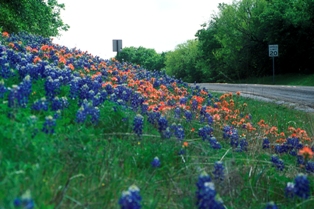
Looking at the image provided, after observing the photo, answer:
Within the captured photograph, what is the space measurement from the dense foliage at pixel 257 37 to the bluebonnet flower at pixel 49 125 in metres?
37.0

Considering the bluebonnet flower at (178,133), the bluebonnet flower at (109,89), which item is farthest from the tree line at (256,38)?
the bluebonnet flower at (178,133)

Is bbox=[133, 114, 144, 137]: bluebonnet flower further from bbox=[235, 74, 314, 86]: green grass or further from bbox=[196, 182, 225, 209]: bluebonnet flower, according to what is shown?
bbox=[235, 74, 314, 86]: green grass

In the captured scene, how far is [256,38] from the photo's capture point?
165ft

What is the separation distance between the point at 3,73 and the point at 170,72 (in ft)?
251

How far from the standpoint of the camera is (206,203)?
132 inches

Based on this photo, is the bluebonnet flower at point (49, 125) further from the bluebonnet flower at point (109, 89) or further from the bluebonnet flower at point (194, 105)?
the bluebonnet flower at point (194, 105)

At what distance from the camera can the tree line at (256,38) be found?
43188 millimetres

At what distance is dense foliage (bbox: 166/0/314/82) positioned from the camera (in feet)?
142

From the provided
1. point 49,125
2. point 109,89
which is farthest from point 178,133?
point 109,89

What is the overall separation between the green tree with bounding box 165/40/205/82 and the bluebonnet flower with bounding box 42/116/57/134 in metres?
62.0

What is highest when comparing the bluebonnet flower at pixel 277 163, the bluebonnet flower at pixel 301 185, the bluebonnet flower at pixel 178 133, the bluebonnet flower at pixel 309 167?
the bluebonnet flower at pixel 178 133

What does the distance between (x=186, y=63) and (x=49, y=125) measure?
71210 millimetres

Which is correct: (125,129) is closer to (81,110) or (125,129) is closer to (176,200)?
(81,110)

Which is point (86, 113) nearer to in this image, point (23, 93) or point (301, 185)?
point (23, 93)
